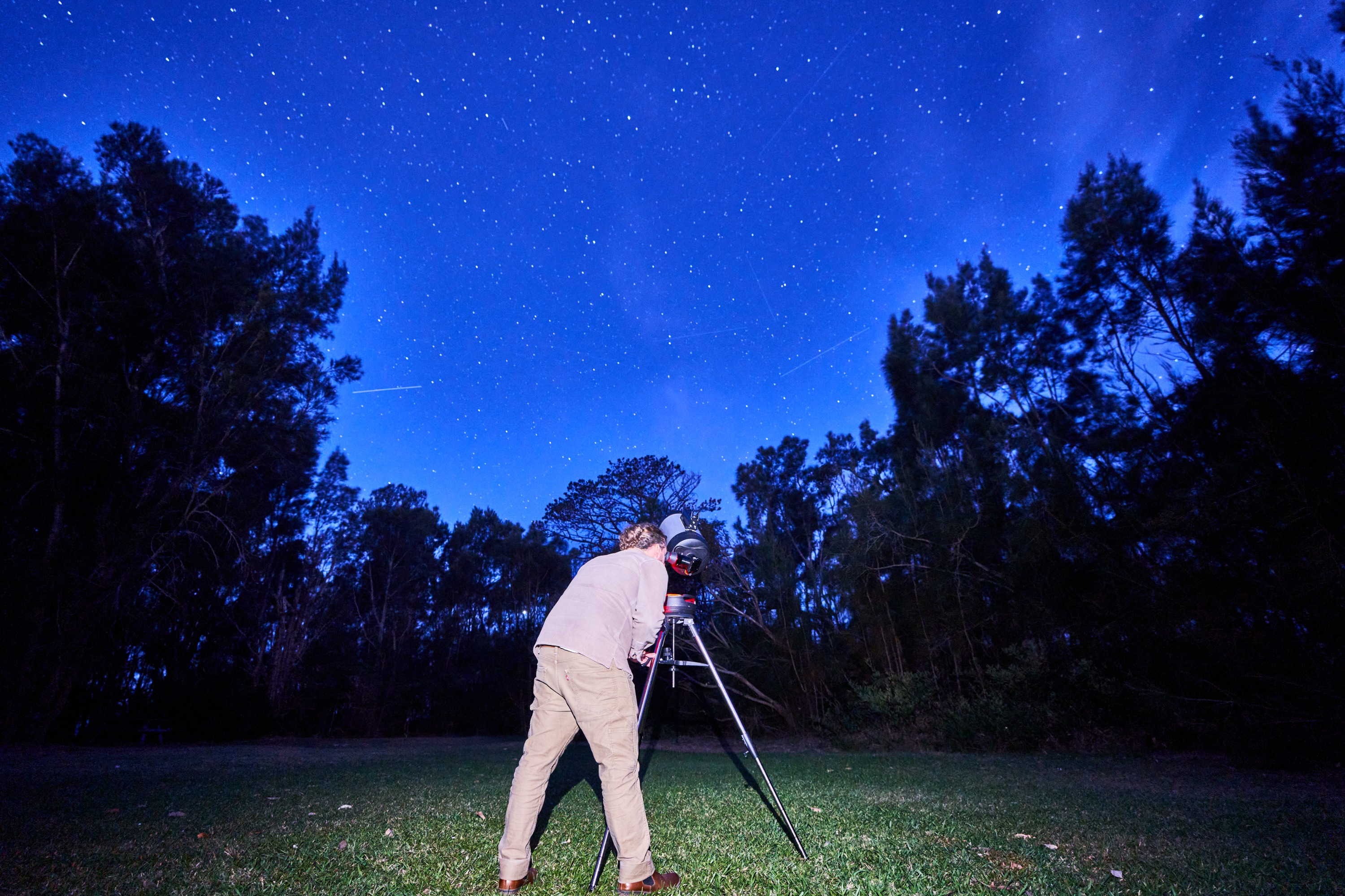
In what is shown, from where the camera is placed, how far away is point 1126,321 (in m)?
10.0

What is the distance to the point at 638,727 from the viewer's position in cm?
300

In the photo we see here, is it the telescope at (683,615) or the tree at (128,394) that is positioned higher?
the tree at (128,394)

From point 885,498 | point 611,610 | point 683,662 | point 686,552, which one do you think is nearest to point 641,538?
point 686,552

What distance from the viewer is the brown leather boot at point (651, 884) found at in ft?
8.69

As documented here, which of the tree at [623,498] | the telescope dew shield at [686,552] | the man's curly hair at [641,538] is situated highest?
the tree at [623,498]

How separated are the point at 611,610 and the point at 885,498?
39.9ft

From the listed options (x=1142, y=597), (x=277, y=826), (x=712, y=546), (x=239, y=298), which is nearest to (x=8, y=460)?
(x=239, y=298)

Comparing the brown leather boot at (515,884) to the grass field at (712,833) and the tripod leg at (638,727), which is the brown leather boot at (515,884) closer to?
the grass field at (712,833)

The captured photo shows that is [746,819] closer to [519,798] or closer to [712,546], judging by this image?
[519,798]

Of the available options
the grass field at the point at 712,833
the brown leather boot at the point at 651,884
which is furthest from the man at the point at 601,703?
the grass field at the point at 712,833

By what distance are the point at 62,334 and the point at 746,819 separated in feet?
56.5

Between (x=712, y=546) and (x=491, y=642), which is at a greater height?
(x=712, y=546)

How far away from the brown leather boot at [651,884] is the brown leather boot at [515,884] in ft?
1.38

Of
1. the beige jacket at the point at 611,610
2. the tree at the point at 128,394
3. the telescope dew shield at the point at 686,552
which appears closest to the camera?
Answer: the beige jacket at the point at 611,610
